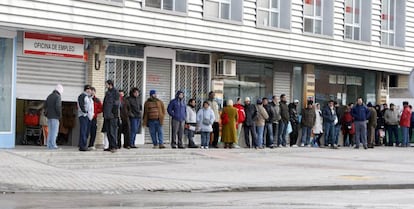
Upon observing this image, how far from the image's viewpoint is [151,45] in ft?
83.7

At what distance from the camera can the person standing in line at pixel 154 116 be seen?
77.4 feet

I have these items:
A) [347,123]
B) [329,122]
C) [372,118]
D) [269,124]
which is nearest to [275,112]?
[269,124]

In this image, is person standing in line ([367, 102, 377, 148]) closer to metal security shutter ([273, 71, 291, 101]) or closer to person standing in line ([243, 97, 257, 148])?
metal security shutter ([273, 71, 291, 101])

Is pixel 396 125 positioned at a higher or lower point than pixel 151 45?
lower

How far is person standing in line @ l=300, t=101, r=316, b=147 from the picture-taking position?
2822 centimetres

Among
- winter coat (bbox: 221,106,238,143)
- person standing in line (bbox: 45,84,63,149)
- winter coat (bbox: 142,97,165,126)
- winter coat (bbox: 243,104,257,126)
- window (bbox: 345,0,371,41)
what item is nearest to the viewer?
person standing in line (bbox: 45,84,63,149)

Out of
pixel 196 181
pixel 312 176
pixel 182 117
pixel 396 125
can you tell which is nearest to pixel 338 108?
pixel 396 125

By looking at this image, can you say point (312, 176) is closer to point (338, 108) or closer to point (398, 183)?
point (398, 183)

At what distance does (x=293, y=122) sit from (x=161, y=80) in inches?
199

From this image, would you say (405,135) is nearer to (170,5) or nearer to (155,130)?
(170,5)

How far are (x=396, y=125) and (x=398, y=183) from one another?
15188mm

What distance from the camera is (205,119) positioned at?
2473 cm

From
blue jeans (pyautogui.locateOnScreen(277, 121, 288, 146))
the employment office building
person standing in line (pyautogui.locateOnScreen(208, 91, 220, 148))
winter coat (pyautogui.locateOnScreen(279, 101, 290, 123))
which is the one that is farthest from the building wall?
blue jeans (pyautogui.locateOnScreen(277, 121, 288, 146))

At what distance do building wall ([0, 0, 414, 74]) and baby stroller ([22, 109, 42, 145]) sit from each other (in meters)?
2.97
